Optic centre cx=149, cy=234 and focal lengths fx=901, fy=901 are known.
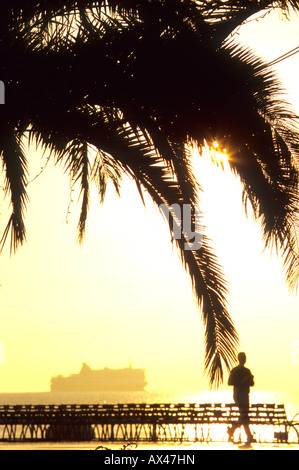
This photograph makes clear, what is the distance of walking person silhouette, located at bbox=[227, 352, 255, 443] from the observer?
47.9ft

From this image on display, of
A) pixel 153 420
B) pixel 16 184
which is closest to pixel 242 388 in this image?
pixel 153 420

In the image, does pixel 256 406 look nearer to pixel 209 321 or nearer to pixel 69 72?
pixel 209 321

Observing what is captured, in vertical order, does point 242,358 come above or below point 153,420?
above

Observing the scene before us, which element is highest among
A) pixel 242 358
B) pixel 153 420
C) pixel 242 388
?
pixel 242 358

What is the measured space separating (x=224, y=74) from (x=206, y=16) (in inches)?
45.5

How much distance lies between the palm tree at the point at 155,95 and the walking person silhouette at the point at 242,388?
579 centimetres

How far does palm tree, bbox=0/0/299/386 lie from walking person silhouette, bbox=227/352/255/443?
5791 millimetres

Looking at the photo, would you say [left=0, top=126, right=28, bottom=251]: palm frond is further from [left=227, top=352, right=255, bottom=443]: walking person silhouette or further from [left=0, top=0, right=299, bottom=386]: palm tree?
[left=227, top=352, right=255, bottom=443]: walking person silhouette

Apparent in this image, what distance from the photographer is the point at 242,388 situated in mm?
14766

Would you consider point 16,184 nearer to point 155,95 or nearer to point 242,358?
point 155,95

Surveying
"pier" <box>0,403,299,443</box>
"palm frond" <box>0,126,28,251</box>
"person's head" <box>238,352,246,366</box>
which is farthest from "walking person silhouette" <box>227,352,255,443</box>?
"palm frond" <box>0,126,28,251</box>

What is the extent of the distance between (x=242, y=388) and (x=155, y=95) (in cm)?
769

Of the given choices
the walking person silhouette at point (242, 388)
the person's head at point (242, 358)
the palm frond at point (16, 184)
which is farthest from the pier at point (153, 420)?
the palm frond at point (16, 184)

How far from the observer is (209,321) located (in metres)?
9.75
